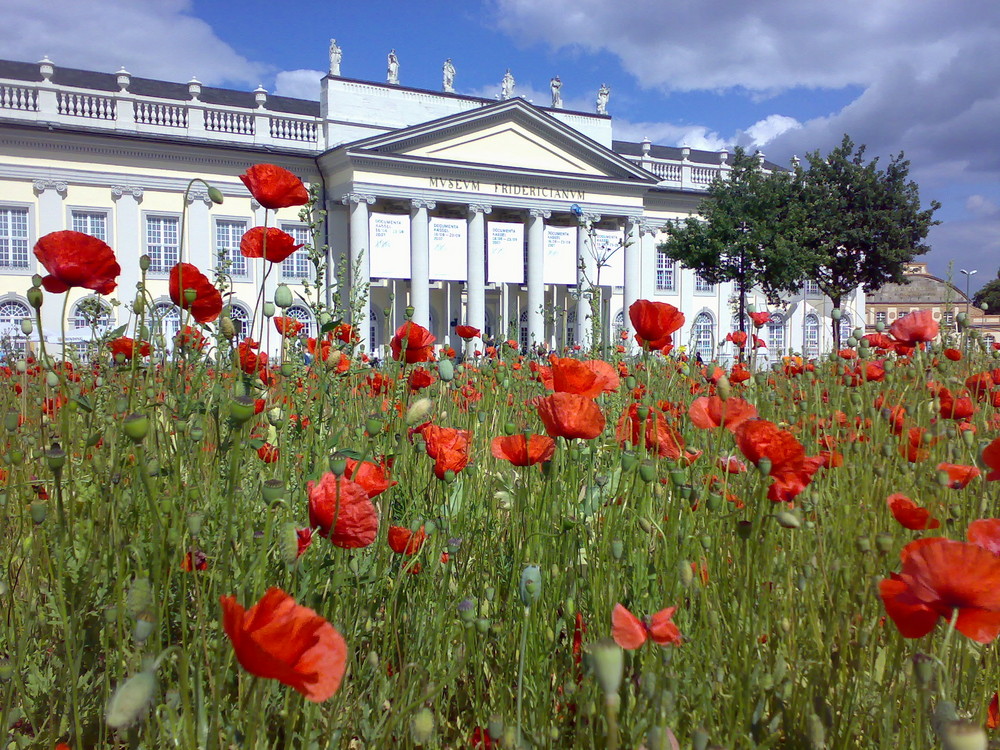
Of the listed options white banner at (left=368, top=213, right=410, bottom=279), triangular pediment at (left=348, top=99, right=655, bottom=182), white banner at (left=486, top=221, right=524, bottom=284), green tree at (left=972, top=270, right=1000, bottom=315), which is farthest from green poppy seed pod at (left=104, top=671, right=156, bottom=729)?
green tree at (left=972, top=270, right=1000, bottom=315)

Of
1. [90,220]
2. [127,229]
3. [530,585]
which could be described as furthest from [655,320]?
[90,220]

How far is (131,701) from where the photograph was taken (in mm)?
605

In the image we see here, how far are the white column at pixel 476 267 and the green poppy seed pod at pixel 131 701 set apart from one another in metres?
24.5

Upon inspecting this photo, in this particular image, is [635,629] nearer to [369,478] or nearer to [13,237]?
[369,478]

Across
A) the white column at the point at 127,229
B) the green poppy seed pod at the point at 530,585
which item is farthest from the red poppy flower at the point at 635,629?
the white column at the point at 127,229

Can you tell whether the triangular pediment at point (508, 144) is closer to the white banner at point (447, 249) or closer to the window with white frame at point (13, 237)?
the white banner at point (447, 249)

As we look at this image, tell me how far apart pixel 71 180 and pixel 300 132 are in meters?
7.22

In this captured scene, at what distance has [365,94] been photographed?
26.2 metres

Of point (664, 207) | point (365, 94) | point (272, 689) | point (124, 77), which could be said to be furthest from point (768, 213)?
point (272, 689)

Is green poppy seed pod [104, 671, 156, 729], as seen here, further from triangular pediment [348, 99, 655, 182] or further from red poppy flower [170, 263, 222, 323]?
triangular pediment [348, 99, 655, 182]

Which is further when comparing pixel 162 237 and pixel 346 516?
pixel 162 237

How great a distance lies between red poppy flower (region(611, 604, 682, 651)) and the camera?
0.74 m

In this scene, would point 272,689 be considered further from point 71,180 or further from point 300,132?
point 300,132

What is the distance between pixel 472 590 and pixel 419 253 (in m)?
24.1
